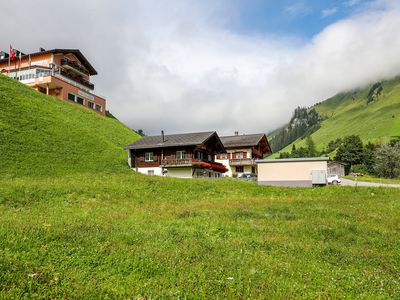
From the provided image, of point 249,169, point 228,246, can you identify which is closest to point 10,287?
point 228,246

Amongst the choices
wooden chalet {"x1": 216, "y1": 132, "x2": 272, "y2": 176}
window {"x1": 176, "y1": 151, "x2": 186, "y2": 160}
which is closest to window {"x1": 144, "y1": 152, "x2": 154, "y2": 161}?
window {"x1": 176, "y1": 151, "x2": 186, "y2": 160}

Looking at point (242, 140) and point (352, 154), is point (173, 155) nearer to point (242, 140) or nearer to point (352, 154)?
point (242, 140)

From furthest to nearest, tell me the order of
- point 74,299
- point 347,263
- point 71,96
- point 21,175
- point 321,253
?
1. point 71,96
2. point 21,175
3. point 321,253
4. point 347,263
5. point 74,299

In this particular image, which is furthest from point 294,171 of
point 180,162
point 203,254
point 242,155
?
point 203,254

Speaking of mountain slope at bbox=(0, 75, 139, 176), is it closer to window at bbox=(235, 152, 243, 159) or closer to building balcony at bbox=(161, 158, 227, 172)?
building balcony at bbox=(161, 158, 227, 172)

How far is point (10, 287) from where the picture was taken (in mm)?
6832

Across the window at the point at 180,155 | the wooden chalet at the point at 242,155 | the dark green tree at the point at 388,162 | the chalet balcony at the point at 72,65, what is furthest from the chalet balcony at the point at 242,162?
the chalet balcony at the point at 72,65

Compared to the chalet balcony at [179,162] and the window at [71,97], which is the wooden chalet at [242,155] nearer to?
the chalet balcony at [179,162]

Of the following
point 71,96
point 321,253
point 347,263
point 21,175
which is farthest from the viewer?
point 71,96

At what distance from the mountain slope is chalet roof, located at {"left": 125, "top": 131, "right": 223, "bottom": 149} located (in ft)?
12.7

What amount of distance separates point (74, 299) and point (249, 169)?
6727cm

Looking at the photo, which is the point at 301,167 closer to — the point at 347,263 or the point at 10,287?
the point at 347,263

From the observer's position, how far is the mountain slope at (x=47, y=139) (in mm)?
34875

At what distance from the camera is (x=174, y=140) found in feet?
181
